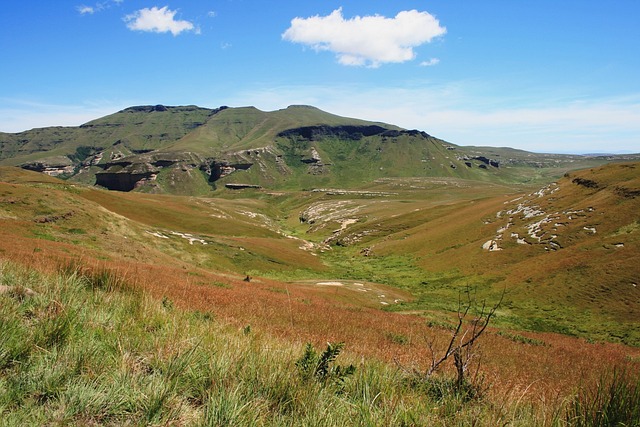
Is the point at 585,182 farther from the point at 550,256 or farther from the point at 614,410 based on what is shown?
the point at 614,410

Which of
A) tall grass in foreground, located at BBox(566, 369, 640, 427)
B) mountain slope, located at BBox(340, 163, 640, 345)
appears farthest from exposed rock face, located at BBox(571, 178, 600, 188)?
tall grass in foreground, located at BBox(566, 369, 640, 427)

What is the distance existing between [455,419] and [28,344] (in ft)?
16.6

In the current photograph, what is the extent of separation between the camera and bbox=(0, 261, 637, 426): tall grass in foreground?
11.2 feet

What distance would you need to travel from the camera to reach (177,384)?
399cm

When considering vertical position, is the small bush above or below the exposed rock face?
below

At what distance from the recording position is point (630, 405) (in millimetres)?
3871

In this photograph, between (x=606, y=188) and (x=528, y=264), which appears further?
(x=606, y=188)

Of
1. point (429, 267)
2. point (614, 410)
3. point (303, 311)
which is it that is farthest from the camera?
point (429, 267)

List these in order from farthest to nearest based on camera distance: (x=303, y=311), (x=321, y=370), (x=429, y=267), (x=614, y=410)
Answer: (x=429, y=267)
(x=303, y=311)
(x=321, y=370)
(x=614, y=410)

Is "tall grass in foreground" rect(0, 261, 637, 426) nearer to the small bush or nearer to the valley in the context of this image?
the small bush

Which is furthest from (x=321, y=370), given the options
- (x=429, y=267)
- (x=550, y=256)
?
(x=429, y=267)

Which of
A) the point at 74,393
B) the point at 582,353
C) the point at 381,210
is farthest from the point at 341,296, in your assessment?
the point at 381,210

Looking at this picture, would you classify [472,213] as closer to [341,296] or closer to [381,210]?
[381,210]

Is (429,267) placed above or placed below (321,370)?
below
